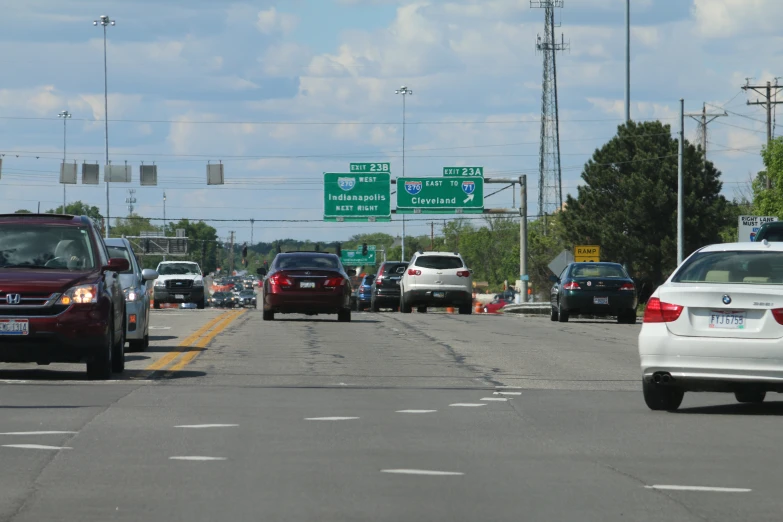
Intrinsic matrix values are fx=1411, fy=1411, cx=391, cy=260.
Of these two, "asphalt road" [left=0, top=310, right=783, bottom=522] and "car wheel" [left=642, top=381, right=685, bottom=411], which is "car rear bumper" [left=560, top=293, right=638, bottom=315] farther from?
"car wheel" [left=642, top=381, right=685, bottom=411]

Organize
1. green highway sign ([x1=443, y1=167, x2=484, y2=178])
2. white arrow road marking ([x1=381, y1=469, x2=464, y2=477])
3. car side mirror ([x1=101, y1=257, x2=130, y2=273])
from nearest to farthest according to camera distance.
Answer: white arrow road marking ([x1=381, y1=469, x2=464, y2=477]) < car side mirror ([x1=101, y1=257, x2=130, y2=273]) < green highway sign ([x1=443, y1=167, x2=484, y2=178])

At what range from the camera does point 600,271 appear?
113ft

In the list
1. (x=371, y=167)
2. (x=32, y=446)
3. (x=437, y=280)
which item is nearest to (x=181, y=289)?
(x=437, y=280)

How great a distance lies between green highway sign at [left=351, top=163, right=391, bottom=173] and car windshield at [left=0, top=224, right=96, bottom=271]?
154 feet

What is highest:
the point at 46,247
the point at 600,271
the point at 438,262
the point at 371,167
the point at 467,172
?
the point at 371,167

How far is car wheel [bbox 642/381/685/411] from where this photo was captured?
1277 centimetres

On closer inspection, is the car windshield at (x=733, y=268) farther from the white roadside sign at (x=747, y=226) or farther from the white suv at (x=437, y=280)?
the white roadside sign at (x=747, y=226)

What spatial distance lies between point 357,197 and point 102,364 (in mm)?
47528

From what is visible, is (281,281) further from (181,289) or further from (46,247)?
(181,289)

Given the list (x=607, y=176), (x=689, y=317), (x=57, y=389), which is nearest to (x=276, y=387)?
(x=57, y=389)

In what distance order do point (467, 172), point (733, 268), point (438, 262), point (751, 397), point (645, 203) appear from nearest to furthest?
point (733, 268) → point (751, 397) → point (438, 262) → point (467, 172) → point (645, 203)

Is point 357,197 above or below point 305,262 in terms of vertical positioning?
above

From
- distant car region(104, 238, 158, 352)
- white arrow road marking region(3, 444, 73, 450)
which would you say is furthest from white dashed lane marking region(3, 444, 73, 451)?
distant car region(104, 238, 158, 352)

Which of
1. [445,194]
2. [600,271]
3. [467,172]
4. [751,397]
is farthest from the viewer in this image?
[445,194]
